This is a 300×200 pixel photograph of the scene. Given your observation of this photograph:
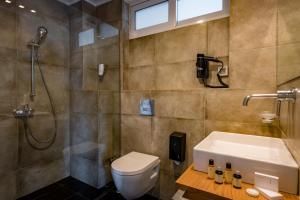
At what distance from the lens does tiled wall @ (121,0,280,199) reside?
54.9 inches

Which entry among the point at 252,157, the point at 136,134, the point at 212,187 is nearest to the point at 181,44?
the point at 136,134

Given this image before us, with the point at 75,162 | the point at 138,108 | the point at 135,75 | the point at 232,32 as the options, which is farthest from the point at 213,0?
the point at 75,162

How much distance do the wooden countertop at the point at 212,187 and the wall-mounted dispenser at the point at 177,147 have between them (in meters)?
0.65

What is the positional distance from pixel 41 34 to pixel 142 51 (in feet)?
3.98

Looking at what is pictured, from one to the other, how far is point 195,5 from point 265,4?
71 centimetres

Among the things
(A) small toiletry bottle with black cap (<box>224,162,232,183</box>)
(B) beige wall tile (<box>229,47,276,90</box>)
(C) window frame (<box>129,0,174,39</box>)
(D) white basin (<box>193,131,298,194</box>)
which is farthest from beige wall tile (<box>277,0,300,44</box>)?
(C) window frame (<box>129,0,174,39</box>)

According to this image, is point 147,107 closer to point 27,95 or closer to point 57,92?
point 57,92

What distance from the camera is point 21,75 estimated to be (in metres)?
1.87

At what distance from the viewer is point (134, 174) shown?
151 cm

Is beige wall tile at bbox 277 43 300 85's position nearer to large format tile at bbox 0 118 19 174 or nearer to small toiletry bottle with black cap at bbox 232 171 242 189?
small toiletry bottle with black cap at bbox 232 171 242 189

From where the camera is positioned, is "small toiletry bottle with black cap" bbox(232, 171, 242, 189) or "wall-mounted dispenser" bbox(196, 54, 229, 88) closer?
"small toiletry bottle with black cap" bbox(232, 171, 242, 189)

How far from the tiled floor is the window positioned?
6.41ft

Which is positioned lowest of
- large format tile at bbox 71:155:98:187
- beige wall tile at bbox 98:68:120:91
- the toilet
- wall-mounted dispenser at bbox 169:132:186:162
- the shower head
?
large format tile at bbox 71:155:98:187

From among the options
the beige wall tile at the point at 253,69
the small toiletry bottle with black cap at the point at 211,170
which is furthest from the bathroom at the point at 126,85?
the small toiletry bottle with black cap at the point at 211,170
